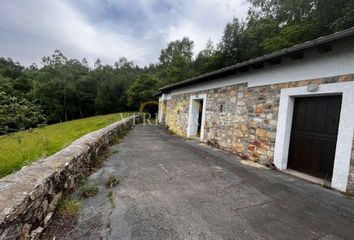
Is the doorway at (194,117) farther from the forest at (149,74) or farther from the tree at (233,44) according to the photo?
the tree at (233,44)

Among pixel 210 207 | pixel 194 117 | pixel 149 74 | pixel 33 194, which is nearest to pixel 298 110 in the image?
pixel 210 207

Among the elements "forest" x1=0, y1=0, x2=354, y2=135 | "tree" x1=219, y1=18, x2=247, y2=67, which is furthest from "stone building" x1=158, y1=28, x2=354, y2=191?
"tree" x1=219, y1=18, x2=247, y2=67

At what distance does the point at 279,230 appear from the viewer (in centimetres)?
229

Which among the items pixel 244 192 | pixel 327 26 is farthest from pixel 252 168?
pixel 327 26

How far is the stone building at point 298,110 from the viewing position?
355cm

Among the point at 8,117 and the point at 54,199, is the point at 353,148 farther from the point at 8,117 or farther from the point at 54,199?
the point at 8,117

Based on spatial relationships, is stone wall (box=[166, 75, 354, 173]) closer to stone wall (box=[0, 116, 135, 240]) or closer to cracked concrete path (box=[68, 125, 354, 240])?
cracked concrete path (box=[68, 125, 354, 240])

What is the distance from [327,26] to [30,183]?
12921 millimetres

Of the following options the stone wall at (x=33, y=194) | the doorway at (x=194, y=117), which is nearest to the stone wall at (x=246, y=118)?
the doorway at (x=194, y=117)

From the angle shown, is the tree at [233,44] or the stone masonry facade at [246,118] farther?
the tree at [233,44]

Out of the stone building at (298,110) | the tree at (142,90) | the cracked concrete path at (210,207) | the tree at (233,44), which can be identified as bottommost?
the cracked concrete path at (210,207)

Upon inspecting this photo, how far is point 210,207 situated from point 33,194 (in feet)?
7.31

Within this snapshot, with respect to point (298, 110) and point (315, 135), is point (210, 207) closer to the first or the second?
point (315, 135)

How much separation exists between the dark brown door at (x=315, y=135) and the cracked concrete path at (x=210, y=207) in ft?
1.98
